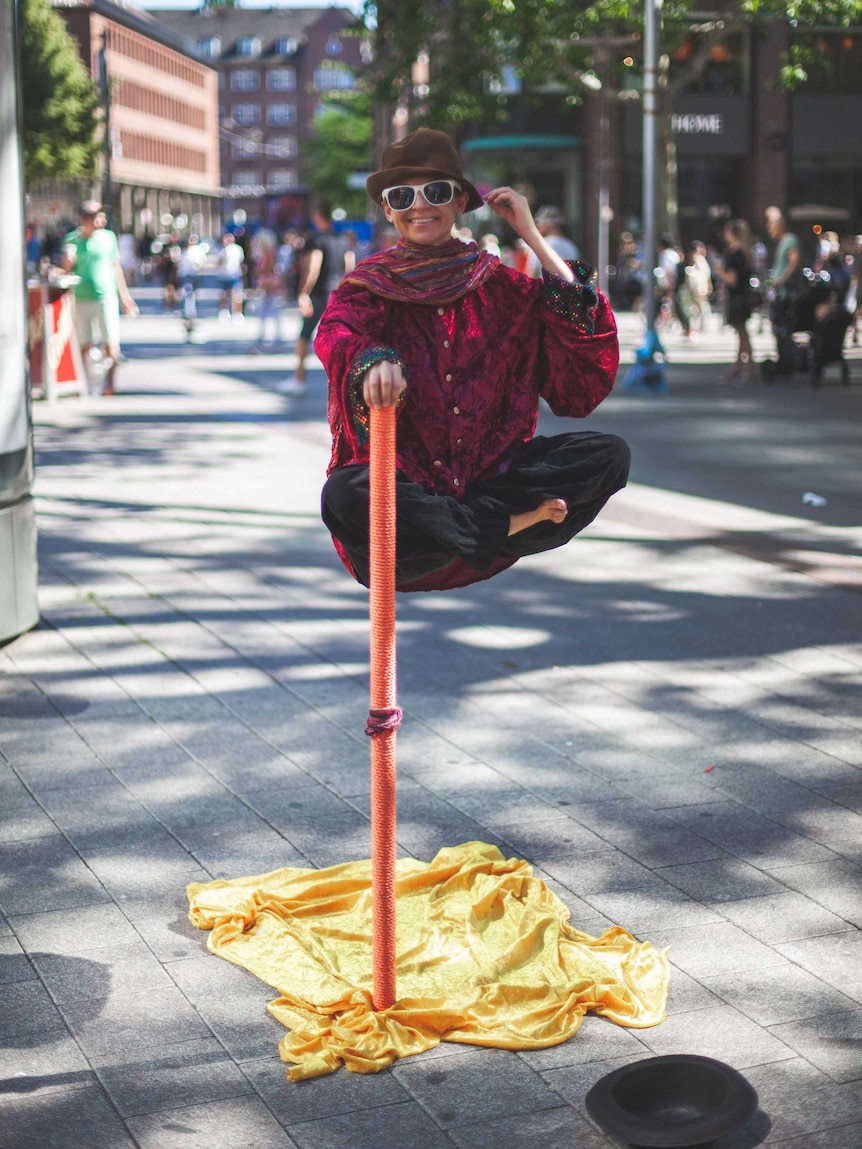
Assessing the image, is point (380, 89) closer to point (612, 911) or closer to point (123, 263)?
point (123, 263)

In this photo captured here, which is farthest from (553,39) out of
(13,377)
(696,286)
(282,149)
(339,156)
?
(282,149)

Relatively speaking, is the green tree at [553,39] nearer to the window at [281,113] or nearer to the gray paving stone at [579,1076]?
the gray paving stone at [579,1076]

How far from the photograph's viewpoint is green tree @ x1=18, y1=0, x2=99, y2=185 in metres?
61.1

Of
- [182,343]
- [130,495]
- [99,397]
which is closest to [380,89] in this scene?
[182,343]

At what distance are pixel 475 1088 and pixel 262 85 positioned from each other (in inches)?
6651

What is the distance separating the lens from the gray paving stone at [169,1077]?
3297 millimetres

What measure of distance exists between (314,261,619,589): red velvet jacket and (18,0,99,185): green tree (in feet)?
196

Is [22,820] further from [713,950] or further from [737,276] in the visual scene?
[737,276]

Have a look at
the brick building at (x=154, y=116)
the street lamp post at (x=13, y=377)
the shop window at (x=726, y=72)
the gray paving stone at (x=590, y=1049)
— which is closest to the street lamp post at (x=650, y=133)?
the street lamp post at (x=13, y=377)

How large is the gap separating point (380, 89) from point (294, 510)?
2092 centimetres

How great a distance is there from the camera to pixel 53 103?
2441 inches

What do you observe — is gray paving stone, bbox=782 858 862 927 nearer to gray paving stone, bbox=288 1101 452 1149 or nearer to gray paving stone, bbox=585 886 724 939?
gray paving stone, bbox=585 886 724 939

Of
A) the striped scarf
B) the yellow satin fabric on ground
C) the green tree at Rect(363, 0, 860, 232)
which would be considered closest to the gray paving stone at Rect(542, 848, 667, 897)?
the yellow satin fabric on ground

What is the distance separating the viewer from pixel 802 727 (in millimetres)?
5902
